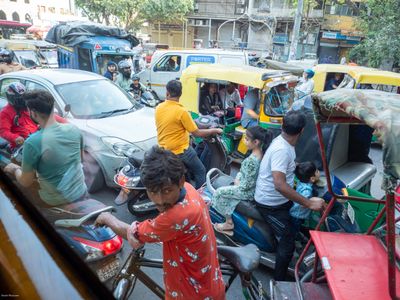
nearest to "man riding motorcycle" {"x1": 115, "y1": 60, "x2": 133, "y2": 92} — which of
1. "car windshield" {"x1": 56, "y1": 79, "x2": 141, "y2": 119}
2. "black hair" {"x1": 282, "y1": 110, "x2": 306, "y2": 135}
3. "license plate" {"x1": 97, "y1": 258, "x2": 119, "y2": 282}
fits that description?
"car windshield" {"x1": 56, "y1": 79, "x2": 141, "y2": 119}

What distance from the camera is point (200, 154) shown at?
466cm

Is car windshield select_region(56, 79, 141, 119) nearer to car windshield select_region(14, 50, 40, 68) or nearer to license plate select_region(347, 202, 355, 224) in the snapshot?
license plate select_region(347, 202, 355, 224)

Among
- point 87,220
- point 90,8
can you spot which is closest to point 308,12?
point 90,8

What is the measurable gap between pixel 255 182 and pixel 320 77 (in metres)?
5.80

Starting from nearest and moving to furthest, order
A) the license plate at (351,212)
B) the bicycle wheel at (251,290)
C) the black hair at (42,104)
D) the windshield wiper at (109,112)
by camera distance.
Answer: the bicycle wheel at (251,290) → the black hair at (42,104) → the license plate at (351,212) → the windshield wiper at (109,112)

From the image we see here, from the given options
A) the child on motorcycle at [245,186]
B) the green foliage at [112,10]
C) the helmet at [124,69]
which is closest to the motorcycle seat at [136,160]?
the child on motorcycle at [245,186]

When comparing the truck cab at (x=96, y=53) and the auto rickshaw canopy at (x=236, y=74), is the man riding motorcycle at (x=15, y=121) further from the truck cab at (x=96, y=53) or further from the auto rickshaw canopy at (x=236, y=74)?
the truck cab at (x=96, y=53)

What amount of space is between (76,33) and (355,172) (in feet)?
29.8

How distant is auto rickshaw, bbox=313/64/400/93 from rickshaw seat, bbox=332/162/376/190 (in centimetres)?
322

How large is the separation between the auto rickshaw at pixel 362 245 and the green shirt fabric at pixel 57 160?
1599 mm

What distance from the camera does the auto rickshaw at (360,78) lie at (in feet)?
19.4

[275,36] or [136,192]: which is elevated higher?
[275,36]

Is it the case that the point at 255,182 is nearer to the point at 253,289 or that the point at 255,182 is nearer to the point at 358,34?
the point at 253,289

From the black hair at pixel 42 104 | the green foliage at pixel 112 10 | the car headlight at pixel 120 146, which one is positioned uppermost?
the green foliage at pixel 112 10
